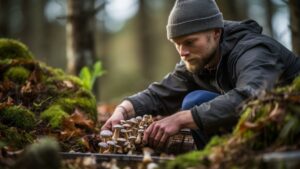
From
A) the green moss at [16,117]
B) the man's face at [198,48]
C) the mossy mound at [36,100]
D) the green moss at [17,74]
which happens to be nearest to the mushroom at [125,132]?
the mossy mound at [36,100]

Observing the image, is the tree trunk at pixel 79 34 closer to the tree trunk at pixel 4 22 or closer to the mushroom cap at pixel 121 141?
the mushroom cap at pixel 121 141

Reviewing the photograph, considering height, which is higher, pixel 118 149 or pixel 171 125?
pixel 171 125

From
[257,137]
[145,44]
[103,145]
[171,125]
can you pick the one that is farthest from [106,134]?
[145,44]

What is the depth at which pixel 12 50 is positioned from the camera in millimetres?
6445

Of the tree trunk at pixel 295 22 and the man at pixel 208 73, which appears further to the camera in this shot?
the tree trunk at pixel 295 22

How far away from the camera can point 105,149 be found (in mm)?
4348

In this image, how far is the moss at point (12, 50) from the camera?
6.40m

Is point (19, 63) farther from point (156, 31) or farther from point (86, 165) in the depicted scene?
point (156, 31)

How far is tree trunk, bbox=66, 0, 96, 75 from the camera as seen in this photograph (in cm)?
824

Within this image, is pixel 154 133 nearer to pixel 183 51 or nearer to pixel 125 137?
pixel 125 137

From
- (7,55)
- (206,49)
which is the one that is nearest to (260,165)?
(206,49)

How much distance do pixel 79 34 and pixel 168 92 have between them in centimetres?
342

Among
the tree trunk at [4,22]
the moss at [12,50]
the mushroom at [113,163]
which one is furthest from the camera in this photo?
the tree trunk at [4,22]

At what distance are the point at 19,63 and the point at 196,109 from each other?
9.49ft
